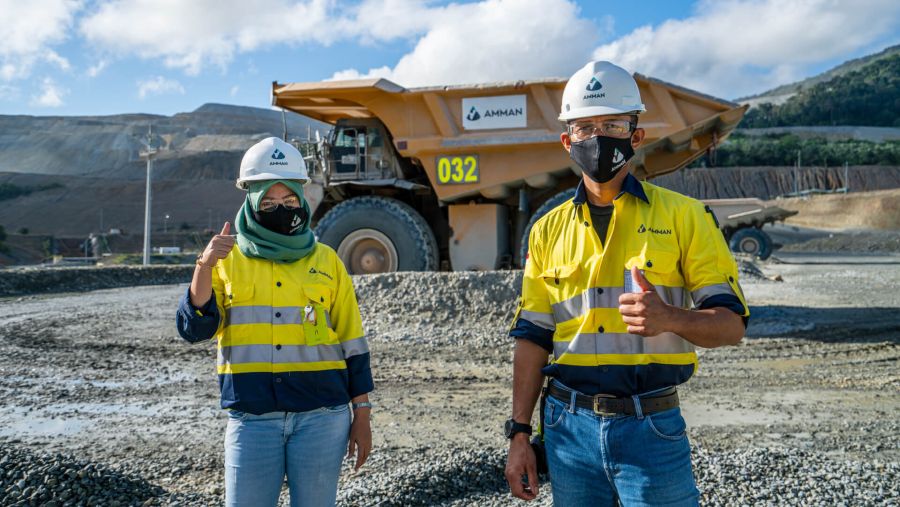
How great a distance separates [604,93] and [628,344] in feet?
2.50

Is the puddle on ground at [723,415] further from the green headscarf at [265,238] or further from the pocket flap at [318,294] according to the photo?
the green headscarf at [265,238]

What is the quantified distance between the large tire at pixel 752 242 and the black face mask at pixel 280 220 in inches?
849

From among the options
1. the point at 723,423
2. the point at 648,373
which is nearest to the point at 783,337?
the point at 723,423

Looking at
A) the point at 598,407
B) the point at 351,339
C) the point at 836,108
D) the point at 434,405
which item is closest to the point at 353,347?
the point at 351,339

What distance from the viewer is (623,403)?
1975mm

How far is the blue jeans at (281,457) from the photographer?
7.66 feet

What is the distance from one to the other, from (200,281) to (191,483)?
2.31 metres

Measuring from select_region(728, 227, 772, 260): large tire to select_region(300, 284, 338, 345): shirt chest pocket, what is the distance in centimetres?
2154

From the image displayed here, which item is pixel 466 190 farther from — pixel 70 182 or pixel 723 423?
pixel 70 182

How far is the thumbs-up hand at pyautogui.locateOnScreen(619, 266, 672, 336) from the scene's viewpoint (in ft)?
5.96

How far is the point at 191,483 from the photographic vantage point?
420cm

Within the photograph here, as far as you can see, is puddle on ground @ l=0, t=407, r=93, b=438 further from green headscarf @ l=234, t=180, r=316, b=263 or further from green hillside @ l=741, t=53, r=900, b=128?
green hillside @ l=741, t=53, r=900, b=128

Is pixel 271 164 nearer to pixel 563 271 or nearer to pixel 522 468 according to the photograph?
pixel 563 271

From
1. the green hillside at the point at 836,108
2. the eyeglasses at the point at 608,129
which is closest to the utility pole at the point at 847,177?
the green hillside at the point at 836,108
